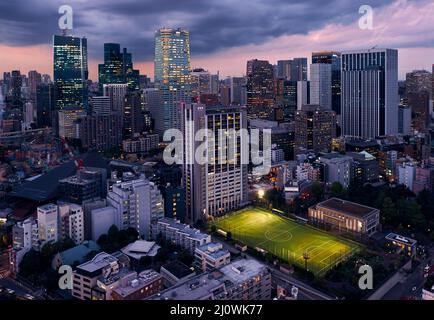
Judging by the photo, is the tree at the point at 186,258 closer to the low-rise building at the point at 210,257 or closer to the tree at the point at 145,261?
the low-rise building at the point at 210,257

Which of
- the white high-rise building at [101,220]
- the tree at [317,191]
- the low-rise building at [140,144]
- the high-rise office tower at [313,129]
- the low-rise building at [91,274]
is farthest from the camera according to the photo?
the low-rise building at [140,144]

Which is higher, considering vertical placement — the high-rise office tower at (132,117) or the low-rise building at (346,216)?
the high-rise office tower at (132,117)

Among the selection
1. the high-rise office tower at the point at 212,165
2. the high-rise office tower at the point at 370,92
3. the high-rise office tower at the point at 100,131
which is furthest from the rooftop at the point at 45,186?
the high-rise office tower at the point at 370,92

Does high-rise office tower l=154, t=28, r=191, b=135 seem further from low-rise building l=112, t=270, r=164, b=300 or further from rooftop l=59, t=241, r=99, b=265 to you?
low-rise building l=112, t=270, r=164, b=300

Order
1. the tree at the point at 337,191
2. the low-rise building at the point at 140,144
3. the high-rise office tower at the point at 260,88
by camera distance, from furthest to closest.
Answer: the high-rise office tower at the point at 260,88
the low-rise building at the point at 140,144
the tree at the point at 337,191

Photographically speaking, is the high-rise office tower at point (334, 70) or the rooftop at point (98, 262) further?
the high-rise office tower at point (334, 70)

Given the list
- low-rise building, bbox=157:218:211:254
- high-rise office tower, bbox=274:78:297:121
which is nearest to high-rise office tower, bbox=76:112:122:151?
high-rise office tower, bbox=274:78:297:121
